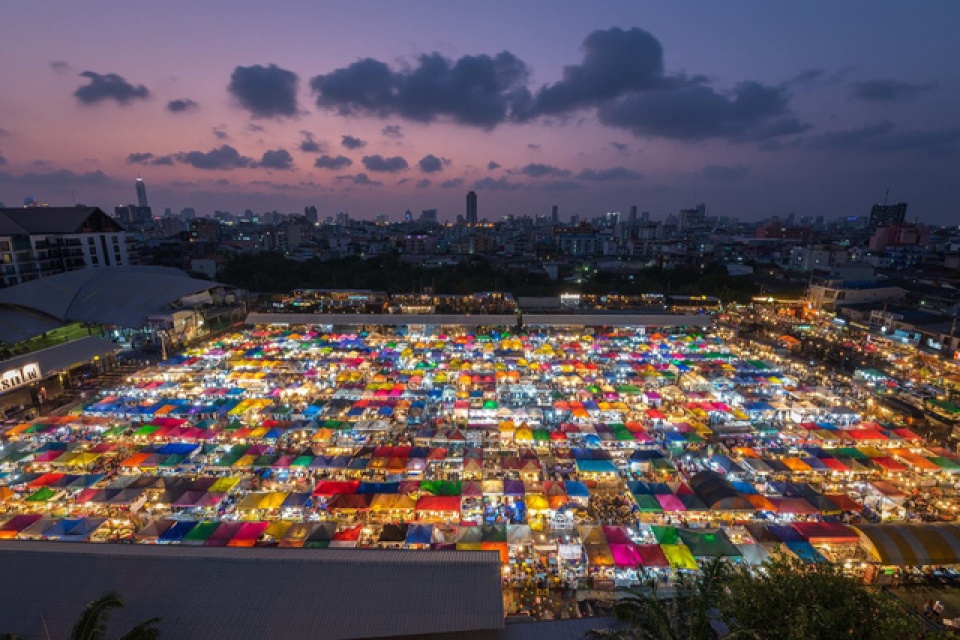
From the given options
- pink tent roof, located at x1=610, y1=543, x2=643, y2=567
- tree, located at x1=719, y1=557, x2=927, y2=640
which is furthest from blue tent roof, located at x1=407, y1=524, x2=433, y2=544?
tree, located at x1=719, y1=557, x2=927, y2=640

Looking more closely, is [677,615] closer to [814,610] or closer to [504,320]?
[814,610]

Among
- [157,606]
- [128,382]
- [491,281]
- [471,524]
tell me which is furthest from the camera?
[491,281]

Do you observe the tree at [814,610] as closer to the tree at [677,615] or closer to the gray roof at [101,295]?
the tree at [677,615]

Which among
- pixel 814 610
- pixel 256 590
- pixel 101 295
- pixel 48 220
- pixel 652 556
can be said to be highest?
pixel 48 220

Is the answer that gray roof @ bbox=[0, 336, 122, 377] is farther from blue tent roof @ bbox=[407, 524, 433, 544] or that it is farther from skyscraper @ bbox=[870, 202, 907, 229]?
skyscraper @ bbox=[870, 202, 907, 229]

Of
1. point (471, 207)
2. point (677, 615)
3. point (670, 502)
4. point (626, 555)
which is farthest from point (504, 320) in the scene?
point (471, 207)

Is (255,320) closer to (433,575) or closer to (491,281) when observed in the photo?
(491,281)

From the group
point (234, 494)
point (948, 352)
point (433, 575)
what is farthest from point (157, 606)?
point (948, 352)

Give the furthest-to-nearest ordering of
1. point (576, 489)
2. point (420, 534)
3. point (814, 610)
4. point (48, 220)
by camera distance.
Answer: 1. point (48, 220)
2. point (576, 489)
3. point (420, 534)
4. point (814, 610)
